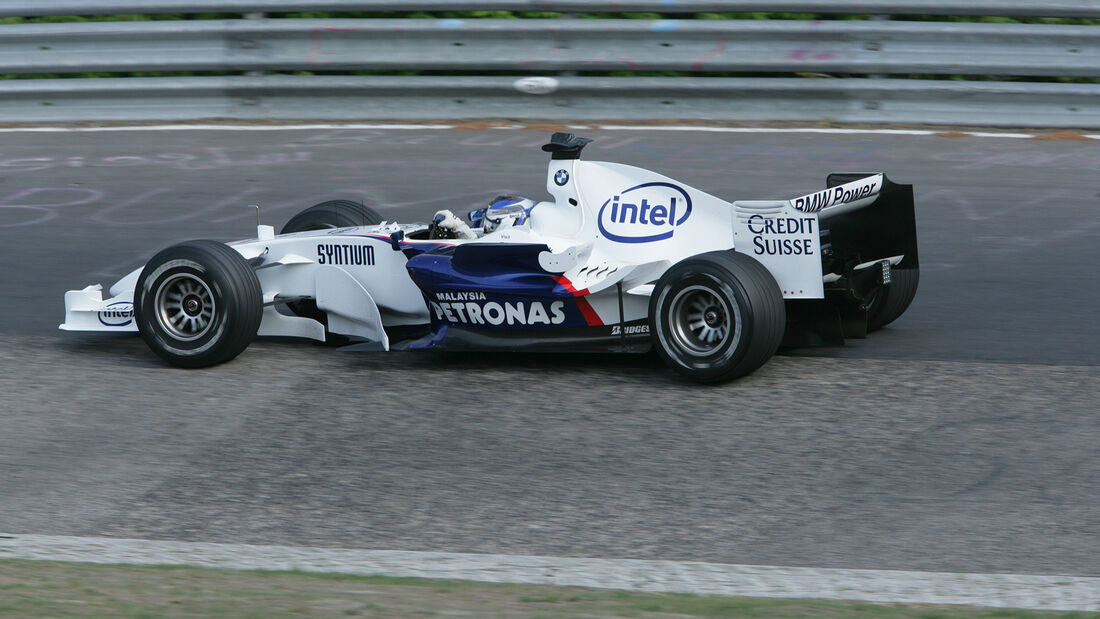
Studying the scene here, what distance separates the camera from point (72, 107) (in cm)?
1358

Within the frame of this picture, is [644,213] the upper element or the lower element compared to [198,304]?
upper

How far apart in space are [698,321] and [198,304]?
9.00 ft

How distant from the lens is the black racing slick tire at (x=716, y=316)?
6309 millimetres

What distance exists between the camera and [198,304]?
284 inches

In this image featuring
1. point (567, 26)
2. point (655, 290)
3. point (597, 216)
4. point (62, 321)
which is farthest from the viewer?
point (567, 26)

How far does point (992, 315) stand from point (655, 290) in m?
2.44

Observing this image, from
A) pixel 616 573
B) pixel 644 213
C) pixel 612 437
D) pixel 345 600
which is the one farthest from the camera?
pixel 644 213

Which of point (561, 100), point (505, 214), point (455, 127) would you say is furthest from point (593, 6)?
point (505, 214)

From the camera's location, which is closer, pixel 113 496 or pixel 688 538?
pixel 688 538

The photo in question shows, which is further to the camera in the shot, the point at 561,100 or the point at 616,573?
the point at 561,100

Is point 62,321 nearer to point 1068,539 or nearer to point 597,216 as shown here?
point 597,216

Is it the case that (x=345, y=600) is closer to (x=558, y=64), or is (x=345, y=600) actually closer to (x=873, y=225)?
(x=873, y=225)

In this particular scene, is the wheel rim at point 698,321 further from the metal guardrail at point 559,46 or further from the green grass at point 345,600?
the metal guardrail at point 559,46

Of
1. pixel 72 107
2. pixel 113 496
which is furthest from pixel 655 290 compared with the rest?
pixel 72 107
